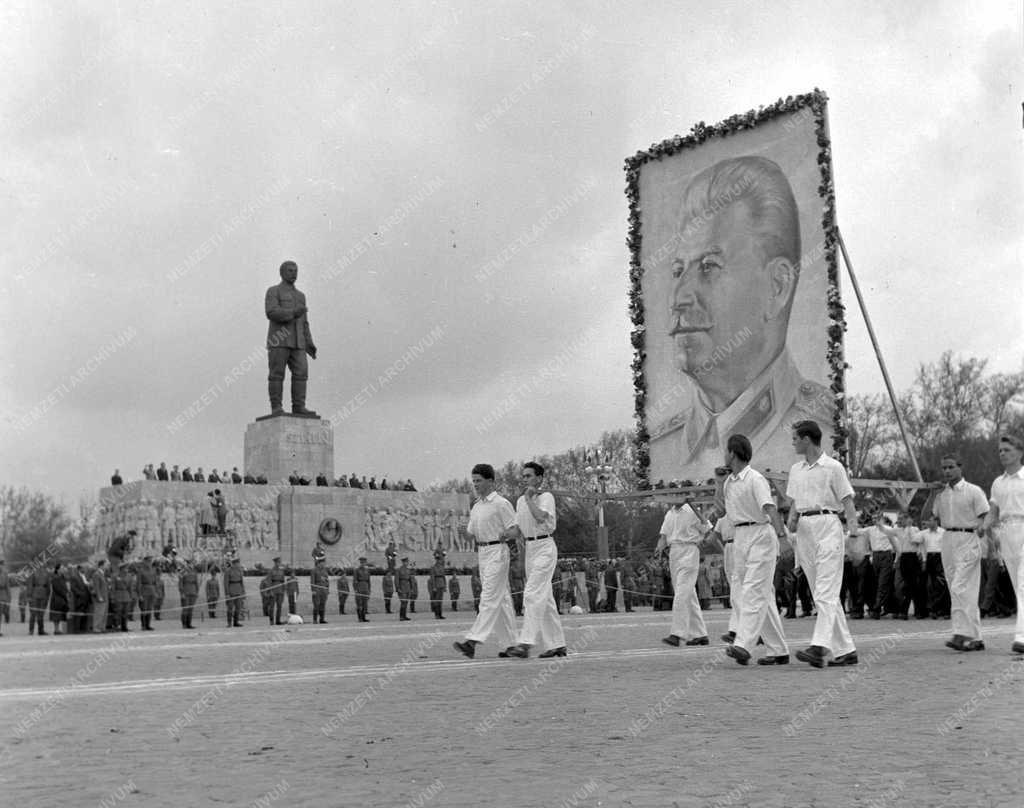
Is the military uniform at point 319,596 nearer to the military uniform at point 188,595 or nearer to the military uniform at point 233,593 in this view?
the military uniform at point 233,593

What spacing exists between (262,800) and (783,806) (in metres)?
1.92

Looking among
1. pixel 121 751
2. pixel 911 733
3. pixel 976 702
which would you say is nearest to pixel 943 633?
pixel 976 702

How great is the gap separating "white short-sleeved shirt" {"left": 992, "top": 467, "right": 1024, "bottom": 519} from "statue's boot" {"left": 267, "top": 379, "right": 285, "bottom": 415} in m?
29.7

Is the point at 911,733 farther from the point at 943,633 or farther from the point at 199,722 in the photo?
the point at 943,633

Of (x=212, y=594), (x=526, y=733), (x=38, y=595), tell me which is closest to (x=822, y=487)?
(x=526, y=733)

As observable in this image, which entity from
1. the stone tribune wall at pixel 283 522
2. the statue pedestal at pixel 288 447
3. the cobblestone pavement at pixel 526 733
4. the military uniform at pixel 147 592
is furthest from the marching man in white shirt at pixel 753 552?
the statue pedestal at pixel 288 447

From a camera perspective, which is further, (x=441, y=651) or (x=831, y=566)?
(x=441, y=651)

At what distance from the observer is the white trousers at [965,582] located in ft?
39.0

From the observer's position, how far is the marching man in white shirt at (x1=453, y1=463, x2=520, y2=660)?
12.6m

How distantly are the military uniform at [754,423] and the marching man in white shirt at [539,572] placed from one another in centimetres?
1557

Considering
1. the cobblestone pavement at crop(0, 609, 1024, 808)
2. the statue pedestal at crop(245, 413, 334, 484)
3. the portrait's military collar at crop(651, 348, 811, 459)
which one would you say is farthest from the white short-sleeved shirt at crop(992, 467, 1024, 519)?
the statue pedestal at crop(245, 413, 334, 484)

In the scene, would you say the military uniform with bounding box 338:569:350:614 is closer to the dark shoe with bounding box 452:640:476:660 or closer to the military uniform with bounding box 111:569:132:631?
the military uniform with bounding box 111:569:132:631

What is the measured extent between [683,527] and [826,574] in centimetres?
456

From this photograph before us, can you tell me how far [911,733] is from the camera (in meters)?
6.26
